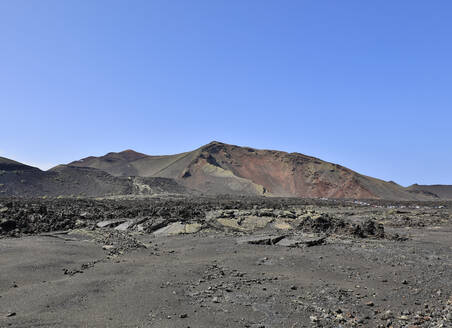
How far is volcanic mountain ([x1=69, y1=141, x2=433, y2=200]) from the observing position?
276ft

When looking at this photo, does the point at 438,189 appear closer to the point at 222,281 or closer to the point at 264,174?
the point at 264,174

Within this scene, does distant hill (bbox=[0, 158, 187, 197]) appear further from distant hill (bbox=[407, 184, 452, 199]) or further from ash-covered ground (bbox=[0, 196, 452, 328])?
distant hill (bbox=[407, 184, 452, 199])

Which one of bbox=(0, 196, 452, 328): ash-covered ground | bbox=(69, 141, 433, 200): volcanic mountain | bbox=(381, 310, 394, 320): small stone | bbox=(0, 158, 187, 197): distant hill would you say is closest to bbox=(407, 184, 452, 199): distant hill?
bbox=(69, 141, 433, 200): volcanic mountain

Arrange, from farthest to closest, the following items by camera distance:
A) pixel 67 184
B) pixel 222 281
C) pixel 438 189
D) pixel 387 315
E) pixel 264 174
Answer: pixel 438 189, pixel 264 174, pixel 67 184, pixel 222 281, pixel 387 315

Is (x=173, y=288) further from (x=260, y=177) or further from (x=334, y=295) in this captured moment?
(x=260, y=177)

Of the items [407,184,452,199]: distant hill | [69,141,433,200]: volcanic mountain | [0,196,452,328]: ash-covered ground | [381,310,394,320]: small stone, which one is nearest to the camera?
[0,196,452,328]: ash-covered ground

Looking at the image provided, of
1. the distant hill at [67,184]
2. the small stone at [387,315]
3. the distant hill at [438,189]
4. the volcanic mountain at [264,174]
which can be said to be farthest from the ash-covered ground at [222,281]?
the distant hill at [438,189]

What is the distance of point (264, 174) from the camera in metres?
98.0

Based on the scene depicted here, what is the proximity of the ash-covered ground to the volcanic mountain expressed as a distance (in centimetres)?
6291

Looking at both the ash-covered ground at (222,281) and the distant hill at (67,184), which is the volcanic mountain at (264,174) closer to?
the distant hill at (67,184)

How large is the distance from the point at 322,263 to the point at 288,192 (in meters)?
83.3

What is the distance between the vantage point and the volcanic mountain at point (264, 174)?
3307 inches

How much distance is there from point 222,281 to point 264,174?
90.5m

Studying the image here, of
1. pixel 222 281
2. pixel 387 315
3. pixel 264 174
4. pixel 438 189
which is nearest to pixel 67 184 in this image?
pixel 264 174
